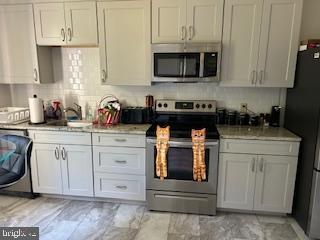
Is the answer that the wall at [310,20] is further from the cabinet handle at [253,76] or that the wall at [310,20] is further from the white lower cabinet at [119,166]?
the white lower cabinet at [119,166]

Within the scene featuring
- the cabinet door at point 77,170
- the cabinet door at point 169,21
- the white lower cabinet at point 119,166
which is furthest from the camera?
the cabinet door at point 77,170

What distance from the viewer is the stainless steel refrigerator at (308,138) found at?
6.98 feet

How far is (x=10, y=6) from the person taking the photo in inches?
112

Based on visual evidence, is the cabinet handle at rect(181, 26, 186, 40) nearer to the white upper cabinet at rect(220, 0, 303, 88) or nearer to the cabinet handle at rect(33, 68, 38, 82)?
the white upper cabinet at rect(220, 0, 303, 88)

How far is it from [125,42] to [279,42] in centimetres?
161

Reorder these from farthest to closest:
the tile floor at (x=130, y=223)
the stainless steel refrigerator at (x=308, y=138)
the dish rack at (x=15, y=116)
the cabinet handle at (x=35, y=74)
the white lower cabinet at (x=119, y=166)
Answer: the cabinet handle at (x=35, y=74) → the dish rack at (x=15, y=116) → the white lower cabinet at (x=119, y=166) → the tile floor at (x=130, y=223) → the stainless steel refrigerator at (x=308, y=138)

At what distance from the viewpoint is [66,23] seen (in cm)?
276

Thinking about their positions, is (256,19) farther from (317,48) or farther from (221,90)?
(221,90)

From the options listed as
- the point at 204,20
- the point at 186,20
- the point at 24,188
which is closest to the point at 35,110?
the point at 24,188

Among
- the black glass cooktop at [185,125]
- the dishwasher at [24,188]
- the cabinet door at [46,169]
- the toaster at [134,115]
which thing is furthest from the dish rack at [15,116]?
the black glass cooktop at [185,125]

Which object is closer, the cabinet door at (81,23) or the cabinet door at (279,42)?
the cabinet door at (279,42)

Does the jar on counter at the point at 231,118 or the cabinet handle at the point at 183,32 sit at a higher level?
the cabinet handle at the point at 183,32

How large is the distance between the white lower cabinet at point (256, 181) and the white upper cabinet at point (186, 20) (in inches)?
45.7

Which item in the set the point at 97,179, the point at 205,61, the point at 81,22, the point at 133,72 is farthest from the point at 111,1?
the point at 97,179
